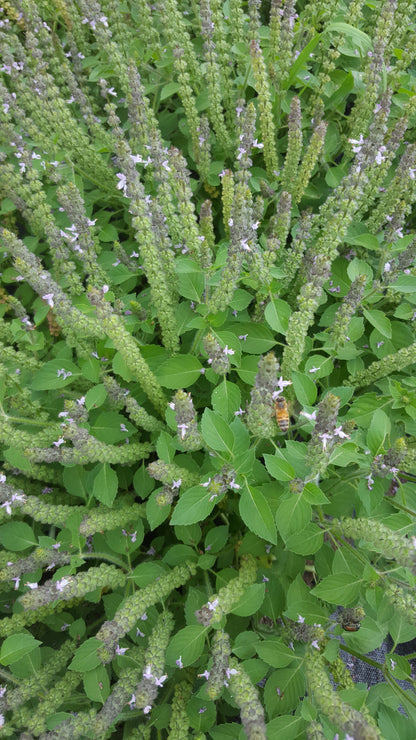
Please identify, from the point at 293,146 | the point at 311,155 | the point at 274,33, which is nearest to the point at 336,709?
the point at 311,155

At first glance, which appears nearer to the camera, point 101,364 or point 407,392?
point 407,392

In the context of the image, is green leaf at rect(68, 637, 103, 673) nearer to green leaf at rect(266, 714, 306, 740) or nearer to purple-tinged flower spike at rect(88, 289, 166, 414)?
green leaf at rect(266, 714, 306, 740)

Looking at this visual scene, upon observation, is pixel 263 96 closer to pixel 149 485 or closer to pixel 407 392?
pixel 407 392

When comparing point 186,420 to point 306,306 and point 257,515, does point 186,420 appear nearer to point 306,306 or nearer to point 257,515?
point 257,515

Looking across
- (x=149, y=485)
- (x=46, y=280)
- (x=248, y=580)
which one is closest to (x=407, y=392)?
(x=248, y=580)

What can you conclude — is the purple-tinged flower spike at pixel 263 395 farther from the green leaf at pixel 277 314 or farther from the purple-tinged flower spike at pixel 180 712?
the purple-tinged flower spike at pixel 180 712

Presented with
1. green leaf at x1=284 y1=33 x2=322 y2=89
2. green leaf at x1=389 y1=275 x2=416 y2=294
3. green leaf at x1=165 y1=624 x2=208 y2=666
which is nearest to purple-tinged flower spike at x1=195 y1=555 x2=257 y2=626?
green leaf at x1=165 y1=624 x2=208 y2=666

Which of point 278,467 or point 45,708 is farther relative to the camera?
point 45,708
